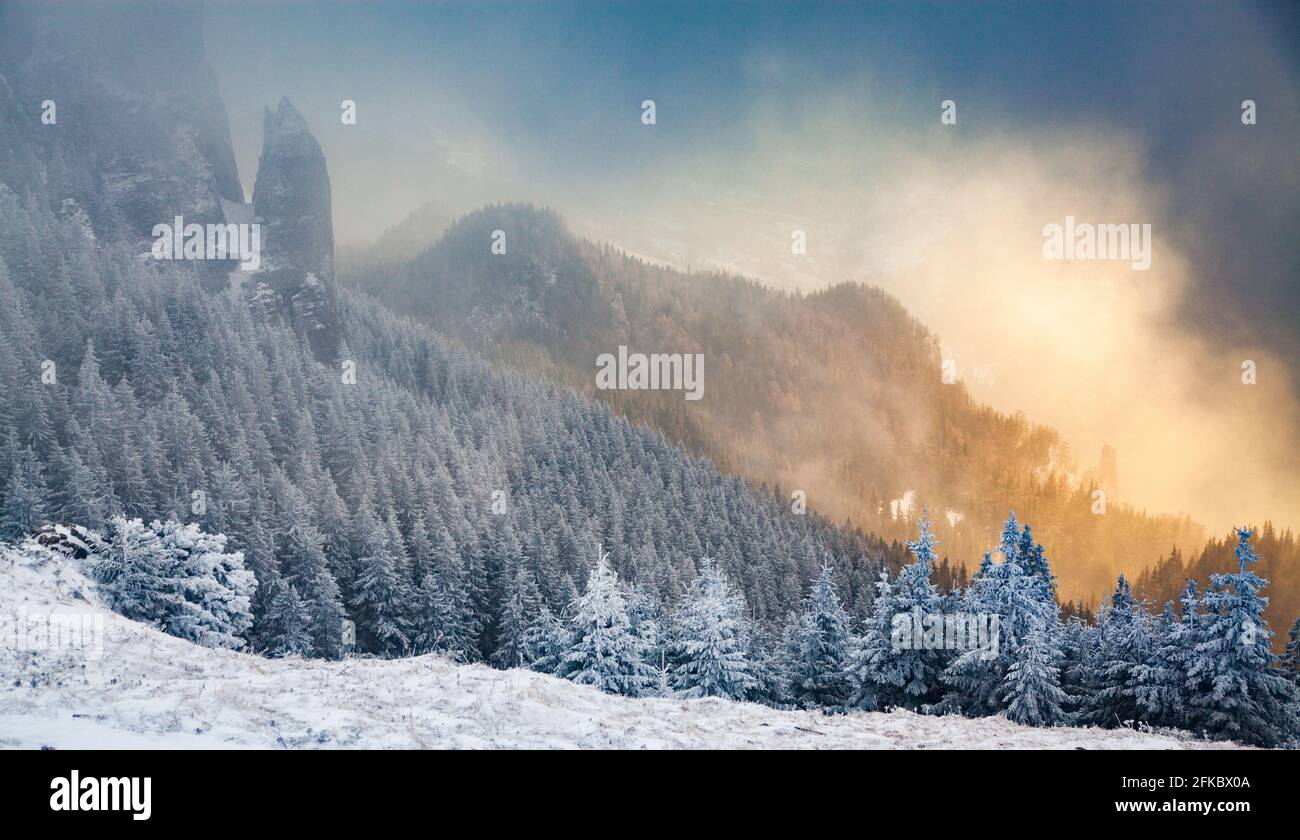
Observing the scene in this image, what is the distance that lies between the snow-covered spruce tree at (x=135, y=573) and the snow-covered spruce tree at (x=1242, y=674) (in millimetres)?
39202

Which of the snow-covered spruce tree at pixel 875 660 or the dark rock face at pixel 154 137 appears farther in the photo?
the dark rock face at pixel 154 137

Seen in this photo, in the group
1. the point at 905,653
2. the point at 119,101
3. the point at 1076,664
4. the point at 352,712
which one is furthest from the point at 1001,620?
the point at 119,101

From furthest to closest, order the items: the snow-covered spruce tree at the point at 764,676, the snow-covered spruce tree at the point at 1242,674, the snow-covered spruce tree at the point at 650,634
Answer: the snow-covered spruce tree at the point at 764,676 → the snow-covered spruce tree at the point at 650,634 → the snow-covered spruce tree at the point at 1242,674

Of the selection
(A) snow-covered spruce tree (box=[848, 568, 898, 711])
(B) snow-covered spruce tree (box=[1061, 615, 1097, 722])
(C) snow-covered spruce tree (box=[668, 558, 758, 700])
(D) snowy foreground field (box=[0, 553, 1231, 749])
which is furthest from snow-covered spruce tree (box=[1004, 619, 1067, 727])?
(C) snow-covered spruce tree (box=[668, 558, 758, 700])

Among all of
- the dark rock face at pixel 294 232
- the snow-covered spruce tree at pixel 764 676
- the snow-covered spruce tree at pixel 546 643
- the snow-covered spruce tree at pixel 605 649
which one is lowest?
the snow-covered spruce tree at pixel 764 676

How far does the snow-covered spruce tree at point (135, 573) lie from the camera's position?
3431 centimetres

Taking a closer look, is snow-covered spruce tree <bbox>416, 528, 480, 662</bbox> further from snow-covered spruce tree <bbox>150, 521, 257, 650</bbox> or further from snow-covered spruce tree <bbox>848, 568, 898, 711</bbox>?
snow-covered spruce tree <bbox>848, 568, 898, 711</bbox>

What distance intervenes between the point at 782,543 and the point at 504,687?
3447 inches

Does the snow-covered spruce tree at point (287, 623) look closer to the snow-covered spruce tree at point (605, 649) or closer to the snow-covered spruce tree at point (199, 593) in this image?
the snow-covered spruce tree at point (199, 593)

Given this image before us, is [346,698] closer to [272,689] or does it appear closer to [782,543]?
[272,689]

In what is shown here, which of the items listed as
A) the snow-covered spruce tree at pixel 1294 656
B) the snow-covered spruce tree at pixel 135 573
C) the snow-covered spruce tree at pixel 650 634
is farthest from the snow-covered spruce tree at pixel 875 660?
the snow-covered spruce tree at pixel 135 573

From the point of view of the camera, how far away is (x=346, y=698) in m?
19.7

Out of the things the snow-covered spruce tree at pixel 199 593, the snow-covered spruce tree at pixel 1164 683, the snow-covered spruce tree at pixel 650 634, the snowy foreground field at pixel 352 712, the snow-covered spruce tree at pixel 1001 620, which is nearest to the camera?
the snowy foreground field at pixel 352 712
